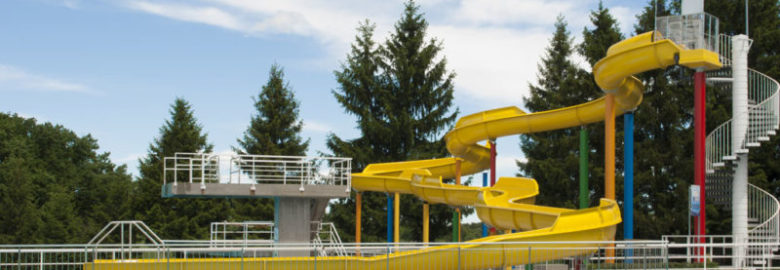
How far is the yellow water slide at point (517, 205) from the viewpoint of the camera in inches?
779

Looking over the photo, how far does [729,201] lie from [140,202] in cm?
3198

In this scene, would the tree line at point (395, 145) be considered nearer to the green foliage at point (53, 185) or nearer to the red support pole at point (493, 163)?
the green foliage at point (53, 185)

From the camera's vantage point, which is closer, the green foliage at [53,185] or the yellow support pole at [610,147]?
the yellow support pole at [610,147]

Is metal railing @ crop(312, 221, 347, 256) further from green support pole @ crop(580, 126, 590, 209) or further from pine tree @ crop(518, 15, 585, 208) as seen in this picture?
pine tree @ crop(518, 15, 585, 208)

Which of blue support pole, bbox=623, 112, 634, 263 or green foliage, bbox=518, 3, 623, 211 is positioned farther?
green foliage, bbox=518, 3, 623, 211

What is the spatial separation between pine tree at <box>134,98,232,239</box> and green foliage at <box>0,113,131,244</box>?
2812 mm

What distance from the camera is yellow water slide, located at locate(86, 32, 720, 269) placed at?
19781 mm

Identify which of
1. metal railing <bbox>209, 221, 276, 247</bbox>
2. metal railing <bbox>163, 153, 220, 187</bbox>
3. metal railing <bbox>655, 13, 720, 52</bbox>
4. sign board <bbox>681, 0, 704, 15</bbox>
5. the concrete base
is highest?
sign board <bbox>681, 0, 704, 15</bbox>

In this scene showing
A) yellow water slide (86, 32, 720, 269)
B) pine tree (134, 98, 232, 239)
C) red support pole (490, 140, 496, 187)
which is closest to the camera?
yellow water slide (86, 32, 720, 269)

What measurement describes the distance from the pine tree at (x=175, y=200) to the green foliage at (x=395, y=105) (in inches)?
326

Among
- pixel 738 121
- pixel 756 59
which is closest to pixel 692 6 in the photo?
pixel 738 121

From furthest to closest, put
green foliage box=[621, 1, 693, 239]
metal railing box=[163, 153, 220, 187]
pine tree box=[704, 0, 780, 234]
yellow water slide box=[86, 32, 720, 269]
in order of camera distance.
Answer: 1. green foliage box=[621, 1, 693, 239]
2. pine tree box=[704, 0, 780, 234]
3. metal railing box=[163, 153, 220, 187]
4. yellow water slide box=[86, 32, 720, 269]

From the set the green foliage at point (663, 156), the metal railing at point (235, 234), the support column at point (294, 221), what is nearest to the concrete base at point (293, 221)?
the support column at point (294, 221)

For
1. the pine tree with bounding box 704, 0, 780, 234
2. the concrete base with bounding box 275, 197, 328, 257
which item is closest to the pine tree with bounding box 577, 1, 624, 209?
the pine tree with bounding box 704, 0, 780, 234
